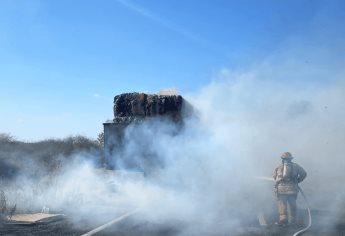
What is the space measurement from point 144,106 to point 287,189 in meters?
7.10

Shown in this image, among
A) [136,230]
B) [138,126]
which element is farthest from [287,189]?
[138,126]

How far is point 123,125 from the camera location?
15570mm

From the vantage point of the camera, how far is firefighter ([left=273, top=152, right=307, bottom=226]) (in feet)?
33.2

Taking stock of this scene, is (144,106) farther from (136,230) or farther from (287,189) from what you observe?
(136,230)

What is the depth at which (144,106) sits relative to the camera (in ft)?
52.1

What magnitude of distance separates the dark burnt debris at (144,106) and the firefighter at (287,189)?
4.63 m

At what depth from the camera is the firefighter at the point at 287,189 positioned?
1011cm

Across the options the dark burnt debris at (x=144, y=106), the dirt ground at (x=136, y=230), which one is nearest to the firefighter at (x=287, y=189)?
the dirt ground at (x=136, y=230)

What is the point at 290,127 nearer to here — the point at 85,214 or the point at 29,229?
the point at 85,214

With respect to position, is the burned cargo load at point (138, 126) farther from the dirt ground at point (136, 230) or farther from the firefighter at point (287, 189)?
the dirt ground at point (136, 230)

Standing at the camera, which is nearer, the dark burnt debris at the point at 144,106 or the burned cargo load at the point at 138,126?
the burned cargo load at the point at 138,126

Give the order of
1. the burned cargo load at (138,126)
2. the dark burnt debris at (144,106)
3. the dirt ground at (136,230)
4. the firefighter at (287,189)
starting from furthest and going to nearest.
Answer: the dark burnt debris at (144,106) < the burned cargo load at (138,126) < the firefighter at (287,189) < the dirt ground at (136,230)

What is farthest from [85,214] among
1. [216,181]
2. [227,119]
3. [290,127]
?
[290,127]

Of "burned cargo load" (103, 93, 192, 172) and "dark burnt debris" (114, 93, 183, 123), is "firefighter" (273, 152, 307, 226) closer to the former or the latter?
"burned cargo load" (103, 93, 192, 172)
